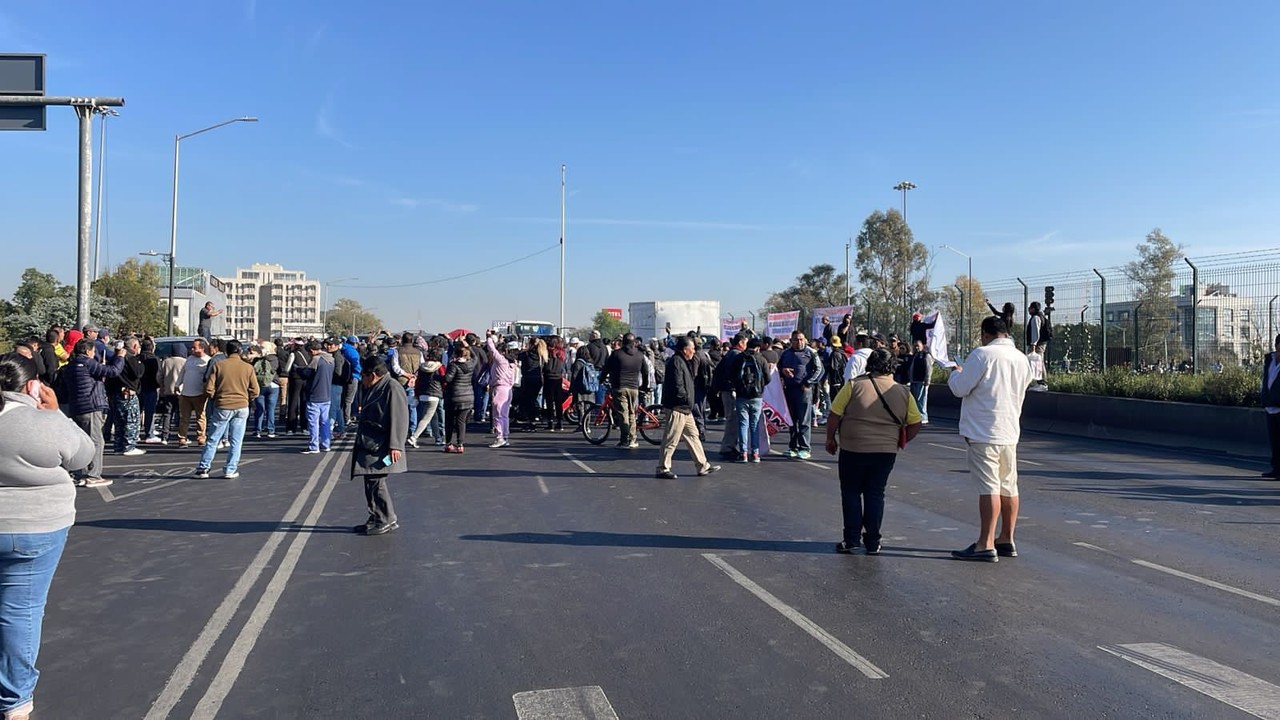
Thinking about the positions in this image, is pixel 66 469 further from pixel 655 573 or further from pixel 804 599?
pixel 804 599

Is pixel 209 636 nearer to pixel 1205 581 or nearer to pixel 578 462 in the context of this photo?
pixel 1205 581

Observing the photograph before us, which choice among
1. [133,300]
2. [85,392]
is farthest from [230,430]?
[133,300]

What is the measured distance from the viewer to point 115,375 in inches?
563

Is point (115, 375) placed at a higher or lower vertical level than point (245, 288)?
lower

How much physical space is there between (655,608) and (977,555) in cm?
296

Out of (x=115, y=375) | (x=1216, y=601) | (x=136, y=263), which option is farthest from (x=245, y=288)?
(x=1216, y=601)

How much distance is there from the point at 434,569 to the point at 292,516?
3.02 meters

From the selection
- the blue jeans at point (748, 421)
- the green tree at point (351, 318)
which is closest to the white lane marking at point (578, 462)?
the blue jeans at point (748, 421)

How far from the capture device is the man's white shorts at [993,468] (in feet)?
24.1

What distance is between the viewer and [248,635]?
18.4 ft

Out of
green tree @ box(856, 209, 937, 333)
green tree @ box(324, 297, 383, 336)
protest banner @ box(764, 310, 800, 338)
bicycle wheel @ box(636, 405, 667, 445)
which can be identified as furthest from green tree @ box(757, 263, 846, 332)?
green tree @ box(324, 297, 383, 336)

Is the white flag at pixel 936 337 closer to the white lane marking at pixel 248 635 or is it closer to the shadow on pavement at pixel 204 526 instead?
the shadow on pavement at pixel 204 526

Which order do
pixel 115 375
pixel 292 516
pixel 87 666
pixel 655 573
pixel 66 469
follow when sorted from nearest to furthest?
pixel 66 469
pixel 87 666
pixel 655 573
pixel 292 516
pixel 115 375

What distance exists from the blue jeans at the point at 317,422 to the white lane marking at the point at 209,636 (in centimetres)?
669
